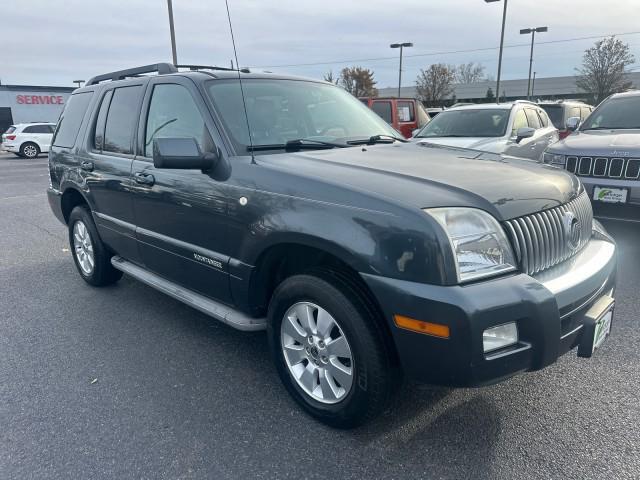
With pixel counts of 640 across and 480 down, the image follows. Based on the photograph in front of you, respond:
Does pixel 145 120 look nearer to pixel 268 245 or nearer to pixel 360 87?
pixel 268 245

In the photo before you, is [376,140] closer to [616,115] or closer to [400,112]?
[616,115]

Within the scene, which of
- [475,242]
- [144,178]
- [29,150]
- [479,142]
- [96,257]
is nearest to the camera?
[475,242]

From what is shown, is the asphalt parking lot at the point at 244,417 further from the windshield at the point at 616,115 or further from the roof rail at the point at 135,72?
the windshield at the point at 616,115

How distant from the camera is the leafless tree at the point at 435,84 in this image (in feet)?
153

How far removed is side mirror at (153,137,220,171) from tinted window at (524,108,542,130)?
7.89 meters

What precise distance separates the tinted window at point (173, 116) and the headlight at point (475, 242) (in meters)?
1.68

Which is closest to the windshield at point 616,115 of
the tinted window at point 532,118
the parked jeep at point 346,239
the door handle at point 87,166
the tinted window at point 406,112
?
the tinted window at point 532,118

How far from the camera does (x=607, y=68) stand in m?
35.3

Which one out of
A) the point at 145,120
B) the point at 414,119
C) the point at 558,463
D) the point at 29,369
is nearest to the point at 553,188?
the point at 558,463

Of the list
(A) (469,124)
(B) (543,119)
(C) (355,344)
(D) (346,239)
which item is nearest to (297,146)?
(D) (346,239)

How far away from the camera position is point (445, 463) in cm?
236

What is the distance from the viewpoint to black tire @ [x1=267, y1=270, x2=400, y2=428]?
234cm

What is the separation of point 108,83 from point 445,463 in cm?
401

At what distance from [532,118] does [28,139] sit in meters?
23.1
